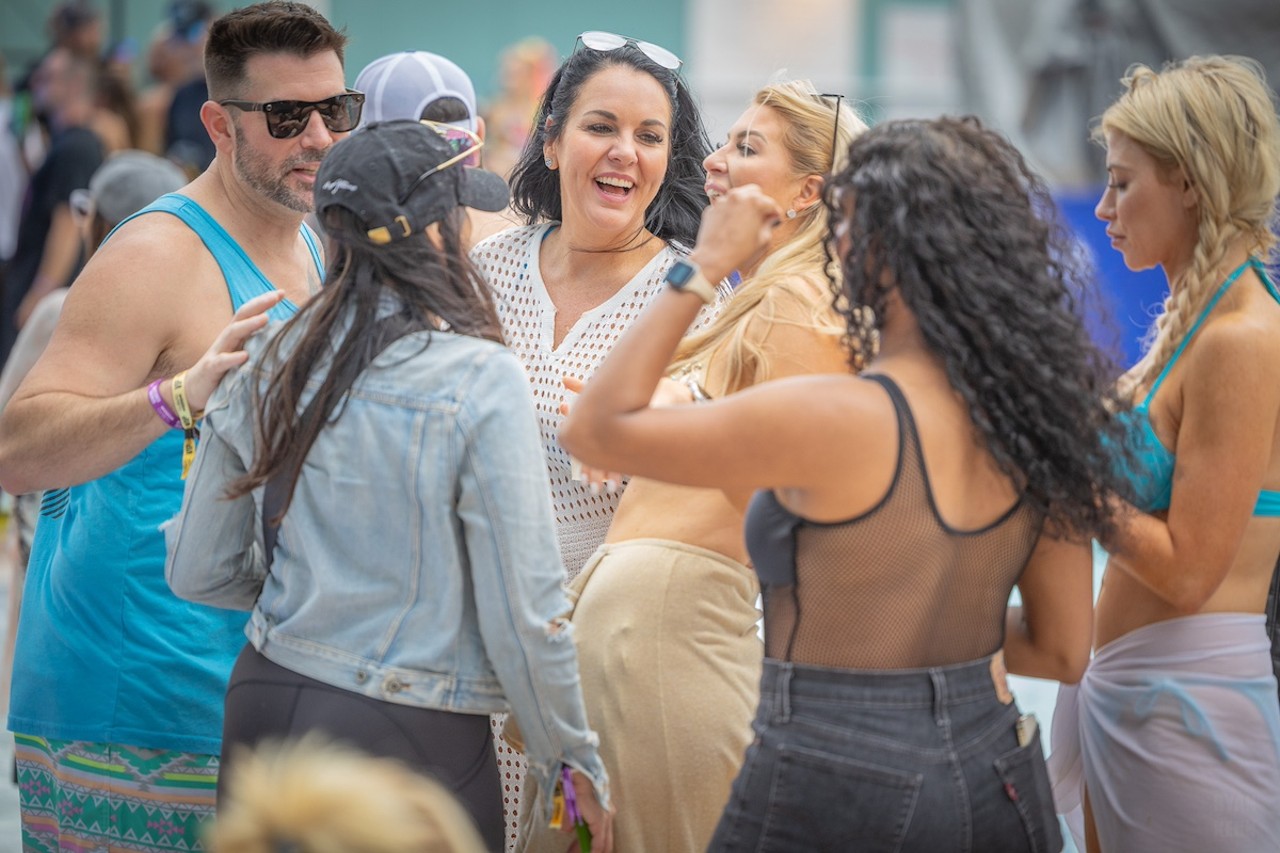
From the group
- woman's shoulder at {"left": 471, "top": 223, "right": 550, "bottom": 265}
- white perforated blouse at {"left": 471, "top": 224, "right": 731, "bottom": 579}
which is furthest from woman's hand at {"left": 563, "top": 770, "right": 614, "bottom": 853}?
woman's shoulder at {"left": 471, "top": 223, "right": 550, "bottom": 265}

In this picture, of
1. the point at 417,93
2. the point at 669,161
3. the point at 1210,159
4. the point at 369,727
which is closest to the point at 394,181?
the point at 369,727

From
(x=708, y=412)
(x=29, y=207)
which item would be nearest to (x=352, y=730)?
(x=708, y=412)

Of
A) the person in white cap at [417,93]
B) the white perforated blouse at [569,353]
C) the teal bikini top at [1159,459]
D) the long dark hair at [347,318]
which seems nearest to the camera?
the long dark hair at [347,318]

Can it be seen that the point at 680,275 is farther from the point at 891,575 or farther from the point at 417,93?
the point at 417,93

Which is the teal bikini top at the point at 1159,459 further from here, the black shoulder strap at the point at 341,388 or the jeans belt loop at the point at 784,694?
the black shoulder strap at the point at 341,388

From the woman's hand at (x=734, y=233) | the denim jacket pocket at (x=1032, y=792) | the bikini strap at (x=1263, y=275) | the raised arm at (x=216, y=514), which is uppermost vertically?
the woman's hand at (x=734, y=233)

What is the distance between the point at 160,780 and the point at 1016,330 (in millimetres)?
1725

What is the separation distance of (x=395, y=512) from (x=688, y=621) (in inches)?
26.9

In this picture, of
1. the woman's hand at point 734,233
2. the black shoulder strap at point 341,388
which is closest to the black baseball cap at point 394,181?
the black shoulder strap at point 341,388

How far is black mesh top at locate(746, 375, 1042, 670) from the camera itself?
1826 mm

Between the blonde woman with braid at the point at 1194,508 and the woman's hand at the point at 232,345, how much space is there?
1345 mm

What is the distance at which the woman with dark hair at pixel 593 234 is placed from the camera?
296 cm

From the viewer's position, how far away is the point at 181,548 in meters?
2.14

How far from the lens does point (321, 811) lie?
4.83 ft
